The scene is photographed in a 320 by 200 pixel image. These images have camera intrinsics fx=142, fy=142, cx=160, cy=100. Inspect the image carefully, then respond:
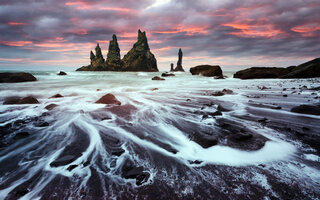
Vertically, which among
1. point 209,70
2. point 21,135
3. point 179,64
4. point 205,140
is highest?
point 179,64

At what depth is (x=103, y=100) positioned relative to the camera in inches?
237

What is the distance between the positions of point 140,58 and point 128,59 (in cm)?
992

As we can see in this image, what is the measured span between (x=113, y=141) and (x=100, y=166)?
808mm

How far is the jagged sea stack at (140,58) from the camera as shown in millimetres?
103188

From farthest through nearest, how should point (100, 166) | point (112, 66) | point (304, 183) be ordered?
point (112, 66) → point (100, 166) → point (304, 183)

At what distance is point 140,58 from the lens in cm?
10438

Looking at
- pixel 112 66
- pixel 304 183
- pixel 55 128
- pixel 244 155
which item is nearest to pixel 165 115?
pixel 244 155

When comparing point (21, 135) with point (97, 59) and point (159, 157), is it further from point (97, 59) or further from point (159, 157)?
point (97, 59)

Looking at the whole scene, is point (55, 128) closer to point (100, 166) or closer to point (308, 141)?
point (100, 166)

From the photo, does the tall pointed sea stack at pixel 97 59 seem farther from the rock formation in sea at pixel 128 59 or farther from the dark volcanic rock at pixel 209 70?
the dark volcanic rock at pixel 209 70

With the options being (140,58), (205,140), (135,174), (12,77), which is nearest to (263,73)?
(205,140)

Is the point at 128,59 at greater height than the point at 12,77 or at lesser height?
greater

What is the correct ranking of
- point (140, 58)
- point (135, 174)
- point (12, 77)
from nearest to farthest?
point (135, 174)
point (12, 77)
point (140, 58)

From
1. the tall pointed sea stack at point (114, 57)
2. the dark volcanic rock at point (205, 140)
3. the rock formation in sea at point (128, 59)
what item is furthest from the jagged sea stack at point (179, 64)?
the dark volcanic rock at point (205, 140)
